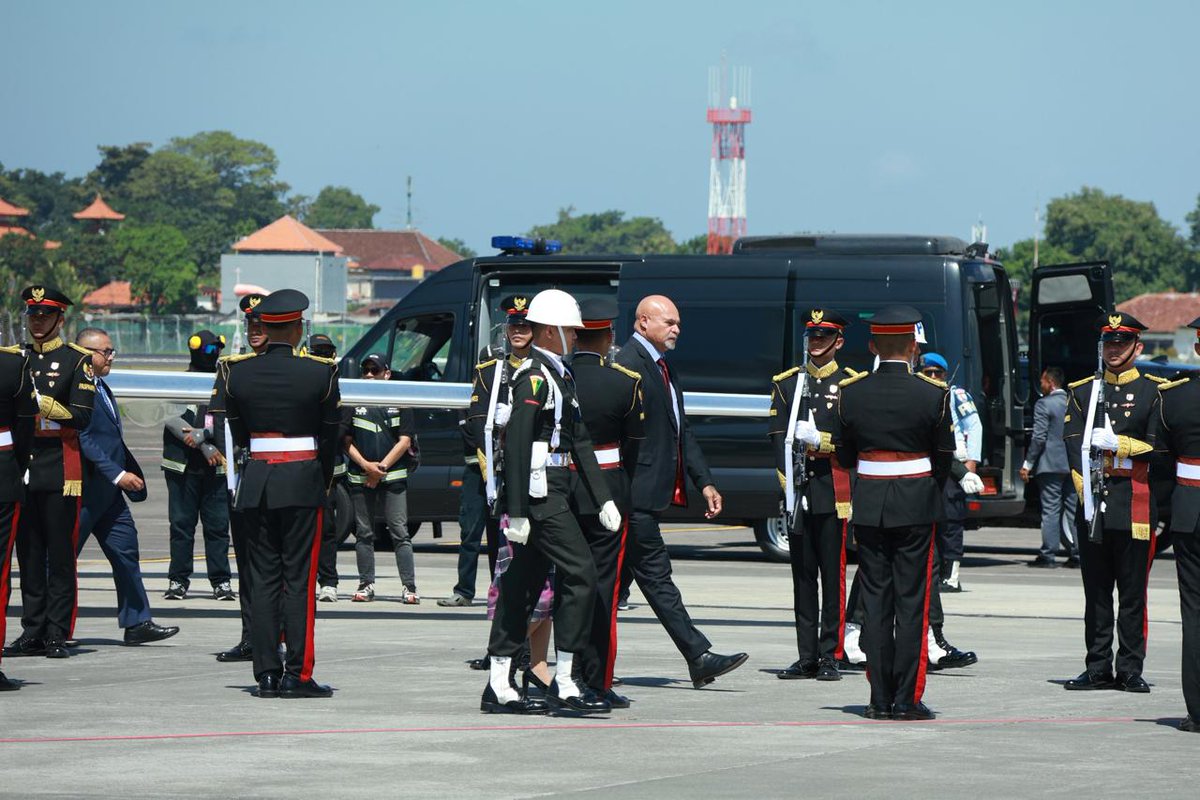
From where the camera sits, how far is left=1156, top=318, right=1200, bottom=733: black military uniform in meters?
9.32

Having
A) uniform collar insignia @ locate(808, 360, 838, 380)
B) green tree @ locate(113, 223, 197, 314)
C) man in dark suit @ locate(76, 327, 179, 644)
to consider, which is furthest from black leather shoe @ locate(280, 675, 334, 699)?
green tree @ locate(113, 223, 197, 314)

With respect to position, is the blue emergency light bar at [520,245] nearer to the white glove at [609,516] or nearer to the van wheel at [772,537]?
the van wheel at [772,537]

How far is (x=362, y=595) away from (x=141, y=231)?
5206 inches

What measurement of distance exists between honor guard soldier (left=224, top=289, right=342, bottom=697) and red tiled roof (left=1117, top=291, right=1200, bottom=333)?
132521mm

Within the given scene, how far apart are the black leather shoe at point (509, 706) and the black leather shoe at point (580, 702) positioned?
2.7 inches

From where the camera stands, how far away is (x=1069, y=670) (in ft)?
37.2

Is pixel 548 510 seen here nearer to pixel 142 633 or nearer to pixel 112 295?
pixel 142 633

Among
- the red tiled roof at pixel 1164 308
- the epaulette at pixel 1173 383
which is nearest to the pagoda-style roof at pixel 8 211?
the red tiled roof at pixel 1164 308

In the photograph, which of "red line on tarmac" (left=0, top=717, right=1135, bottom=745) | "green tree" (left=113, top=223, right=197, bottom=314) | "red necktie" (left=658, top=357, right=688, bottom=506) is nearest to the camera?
"red line on tarmac" (left=0, top=717, right=1135, bottom=745)

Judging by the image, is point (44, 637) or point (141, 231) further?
point (141, 231)

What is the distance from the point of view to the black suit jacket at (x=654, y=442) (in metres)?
10.2

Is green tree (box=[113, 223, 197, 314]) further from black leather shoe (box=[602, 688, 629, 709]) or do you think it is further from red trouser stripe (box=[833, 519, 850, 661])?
black leather shoe (box=[602, 688, 629, 709])

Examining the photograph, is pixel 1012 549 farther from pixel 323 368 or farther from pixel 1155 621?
pixel 323 368

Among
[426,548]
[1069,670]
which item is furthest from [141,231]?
[1069,670]
